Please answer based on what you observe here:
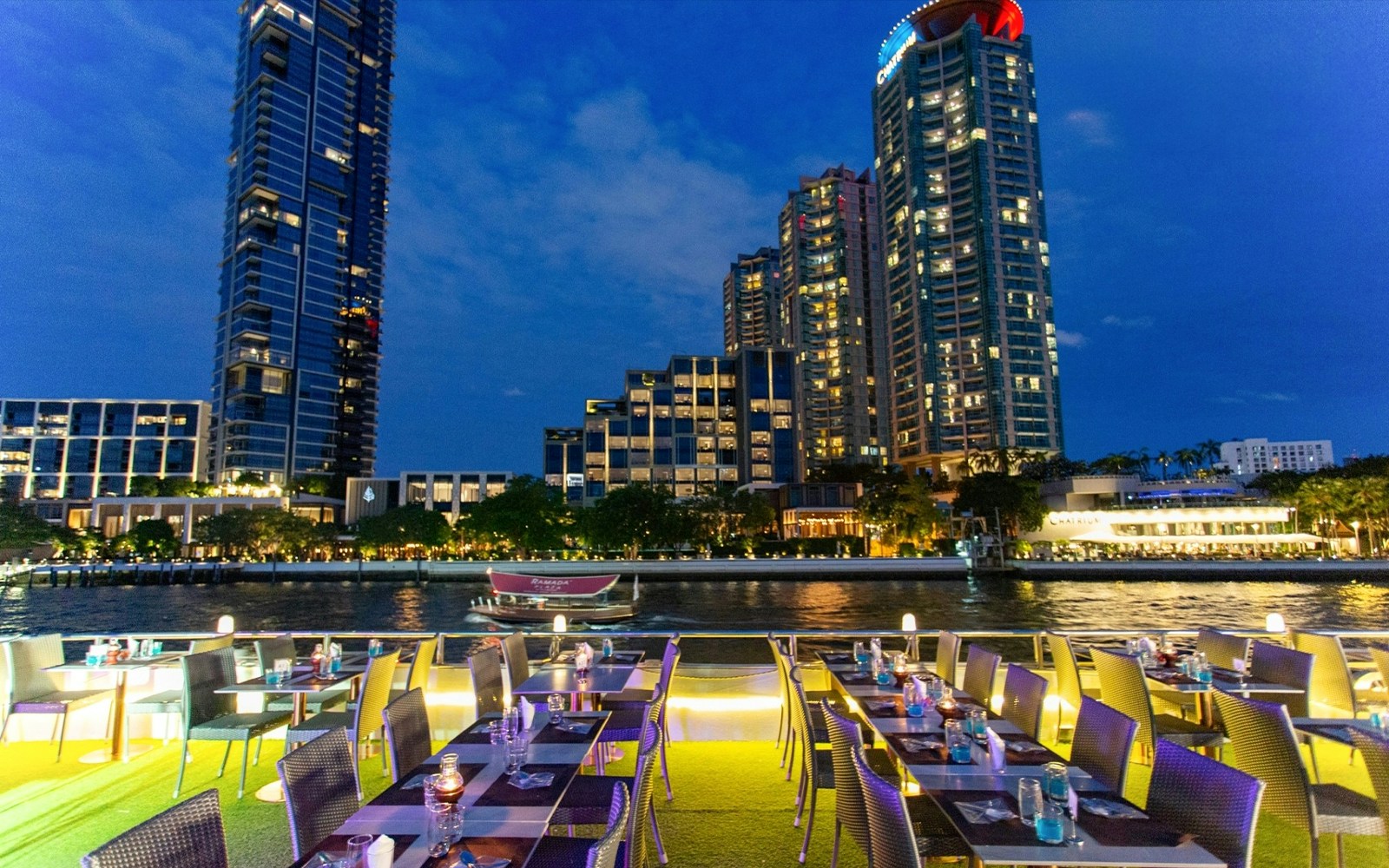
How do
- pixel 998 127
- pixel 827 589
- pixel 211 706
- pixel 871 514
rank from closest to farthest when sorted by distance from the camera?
pixel 211 706 < pixel 827 589 < pixel 871 514 < pixel 998 127

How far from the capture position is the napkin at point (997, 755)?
3.54 metres

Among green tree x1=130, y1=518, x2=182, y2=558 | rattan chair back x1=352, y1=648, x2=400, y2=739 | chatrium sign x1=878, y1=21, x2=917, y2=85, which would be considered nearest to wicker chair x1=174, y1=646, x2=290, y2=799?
rattan chair back x1=352, y1=648, x2=400, y2=739

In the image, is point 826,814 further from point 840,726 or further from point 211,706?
point 211,706

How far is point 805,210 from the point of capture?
13775 centimetres

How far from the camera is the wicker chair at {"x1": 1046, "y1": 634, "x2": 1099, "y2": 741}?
6.01 m

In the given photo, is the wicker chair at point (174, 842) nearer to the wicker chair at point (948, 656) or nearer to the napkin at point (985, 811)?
the napkin at point (985, 811)

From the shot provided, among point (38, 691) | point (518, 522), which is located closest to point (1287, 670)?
point (38, 691)

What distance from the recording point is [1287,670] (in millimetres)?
5512

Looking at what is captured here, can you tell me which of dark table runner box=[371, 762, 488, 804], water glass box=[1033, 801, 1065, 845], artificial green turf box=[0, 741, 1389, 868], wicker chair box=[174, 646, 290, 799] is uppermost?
water glass box=[1033, 801, 1065, 845]

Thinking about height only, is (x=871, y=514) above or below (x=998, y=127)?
below

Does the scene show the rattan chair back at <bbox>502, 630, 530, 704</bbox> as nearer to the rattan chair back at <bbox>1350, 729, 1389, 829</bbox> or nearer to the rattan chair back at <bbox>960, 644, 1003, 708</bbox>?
the rattan chair back at <bbox>960, 644, 1003, 708</bbox>

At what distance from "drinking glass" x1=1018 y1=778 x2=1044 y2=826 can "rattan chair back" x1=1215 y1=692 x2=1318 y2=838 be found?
69.5 inches

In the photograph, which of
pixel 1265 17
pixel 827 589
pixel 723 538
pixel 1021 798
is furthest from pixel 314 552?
pixel 1265 17

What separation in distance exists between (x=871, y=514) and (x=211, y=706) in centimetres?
6551
